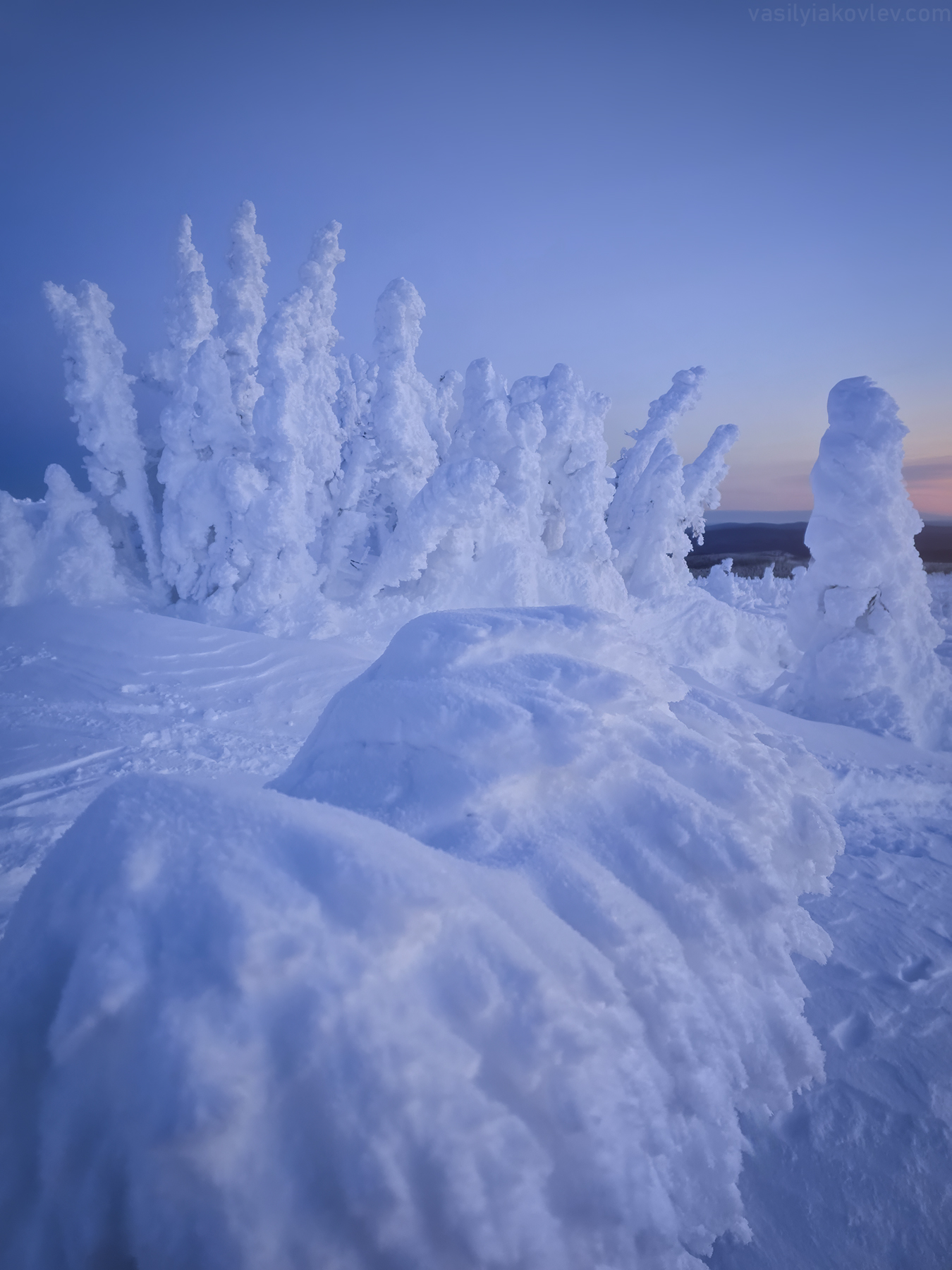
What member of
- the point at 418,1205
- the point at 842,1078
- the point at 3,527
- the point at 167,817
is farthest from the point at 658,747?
the point at 3,527

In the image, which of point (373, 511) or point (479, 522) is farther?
point (373, 511)

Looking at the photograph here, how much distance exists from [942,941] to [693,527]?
1732cm

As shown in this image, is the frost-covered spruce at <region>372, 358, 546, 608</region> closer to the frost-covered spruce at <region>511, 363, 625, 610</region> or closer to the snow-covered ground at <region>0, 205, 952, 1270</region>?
the frost-covered spruce at <region>511, 363, 625, 610</region>

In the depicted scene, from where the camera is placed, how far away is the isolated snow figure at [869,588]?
911cm

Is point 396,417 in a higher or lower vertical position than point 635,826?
higher

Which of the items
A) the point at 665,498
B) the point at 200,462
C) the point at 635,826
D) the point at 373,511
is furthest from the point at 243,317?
the point at 635,826

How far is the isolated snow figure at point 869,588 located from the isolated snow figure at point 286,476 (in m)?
10.6

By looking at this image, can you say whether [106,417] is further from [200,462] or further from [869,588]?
[869,588]

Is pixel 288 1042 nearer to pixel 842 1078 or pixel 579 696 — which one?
pixel 579 696

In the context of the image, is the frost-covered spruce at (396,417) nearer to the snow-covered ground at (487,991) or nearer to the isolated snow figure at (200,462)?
the isolated snow figure at (200,462)

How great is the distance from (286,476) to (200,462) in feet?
9.13

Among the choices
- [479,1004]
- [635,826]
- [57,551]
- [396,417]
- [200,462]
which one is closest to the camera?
[479,1004]

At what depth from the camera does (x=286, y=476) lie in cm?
1321

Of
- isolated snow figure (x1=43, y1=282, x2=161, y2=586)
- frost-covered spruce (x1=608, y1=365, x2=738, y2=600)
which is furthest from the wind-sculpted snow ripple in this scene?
frost-covered spruce (x1=608, y1=365, x2=738, y2=600)
